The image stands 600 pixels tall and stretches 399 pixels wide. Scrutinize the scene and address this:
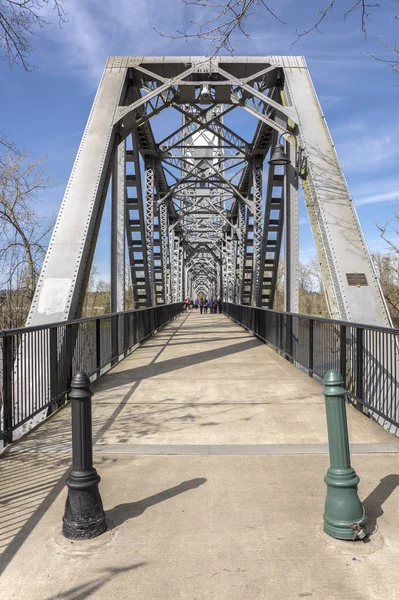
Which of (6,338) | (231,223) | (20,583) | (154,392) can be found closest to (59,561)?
(20,583)

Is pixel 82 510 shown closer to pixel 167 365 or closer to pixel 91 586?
pixel 91 586

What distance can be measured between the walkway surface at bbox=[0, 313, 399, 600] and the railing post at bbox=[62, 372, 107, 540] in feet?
0.28

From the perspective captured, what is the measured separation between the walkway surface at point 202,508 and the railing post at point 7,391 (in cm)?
20

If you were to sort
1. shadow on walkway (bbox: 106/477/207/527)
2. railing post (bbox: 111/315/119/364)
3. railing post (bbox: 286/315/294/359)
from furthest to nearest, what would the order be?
railing post (bbox: 286/315/294/359)
railing post (bbox: 111/315/119/364)
shadow on walkway (bbox: 106/477/207/527)

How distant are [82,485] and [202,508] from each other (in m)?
0.93

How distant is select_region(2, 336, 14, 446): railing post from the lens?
16.1ft

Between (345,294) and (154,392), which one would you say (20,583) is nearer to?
(154,392)

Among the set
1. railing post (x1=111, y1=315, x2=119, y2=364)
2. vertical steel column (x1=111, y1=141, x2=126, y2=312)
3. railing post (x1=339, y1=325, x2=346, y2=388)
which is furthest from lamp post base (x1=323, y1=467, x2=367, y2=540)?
vertical steel column (x1=111, y1=141, x2=126, y2=312)

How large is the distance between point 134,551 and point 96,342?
586 centimetres

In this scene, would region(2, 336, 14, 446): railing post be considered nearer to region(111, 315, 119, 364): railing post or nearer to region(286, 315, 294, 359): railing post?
region(111, 315, 119, 364): railing post

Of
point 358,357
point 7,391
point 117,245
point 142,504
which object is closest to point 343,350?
point 358,357

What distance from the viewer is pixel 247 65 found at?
11680 millimetres

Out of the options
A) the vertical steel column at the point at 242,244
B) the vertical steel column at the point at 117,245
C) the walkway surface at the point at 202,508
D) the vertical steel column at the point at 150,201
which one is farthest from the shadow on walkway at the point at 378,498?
the vertical steel column at the point at 242,244

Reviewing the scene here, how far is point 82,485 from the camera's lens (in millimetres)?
3125
